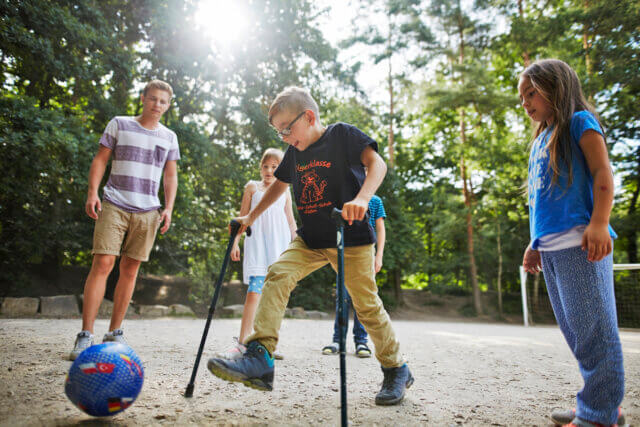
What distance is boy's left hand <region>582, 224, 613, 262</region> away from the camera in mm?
1805

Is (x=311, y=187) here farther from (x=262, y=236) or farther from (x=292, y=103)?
(x=262, y=236)

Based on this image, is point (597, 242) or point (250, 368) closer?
point (597, 242)

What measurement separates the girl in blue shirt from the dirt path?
0.52 m

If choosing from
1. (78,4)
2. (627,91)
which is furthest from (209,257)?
(627,91)

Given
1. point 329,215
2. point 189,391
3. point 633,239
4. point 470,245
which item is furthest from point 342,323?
point 633,239

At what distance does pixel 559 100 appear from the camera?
6.93ft

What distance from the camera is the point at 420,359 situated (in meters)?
4.27

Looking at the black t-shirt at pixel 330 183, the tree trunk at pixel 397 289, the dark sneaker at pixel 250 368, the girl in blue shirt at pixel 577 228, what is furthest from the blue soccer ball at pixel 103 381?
the tree trunk at pixel 397 289

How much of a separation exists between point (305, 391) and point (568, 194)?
1.94 meters

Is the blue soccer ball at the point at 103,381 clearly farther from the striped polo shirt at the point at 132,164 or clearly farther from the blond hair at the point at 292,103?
the striped polo shirt at the point at 132,164

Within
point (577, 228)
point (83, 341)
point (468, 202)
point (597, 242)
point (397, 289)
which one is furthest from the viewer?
point (397, 289)

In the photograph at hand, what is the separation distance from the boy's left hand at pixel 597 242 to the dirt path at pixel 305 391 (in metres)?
0.99

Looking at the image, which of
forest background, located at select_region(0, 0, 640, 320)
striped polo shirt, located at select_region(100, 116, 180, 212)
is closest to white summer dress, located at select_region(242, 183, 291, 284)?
striped polo shirt, located at select_region(100, 116, 180, 212)

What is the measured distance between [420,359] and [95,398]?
10.7ft
